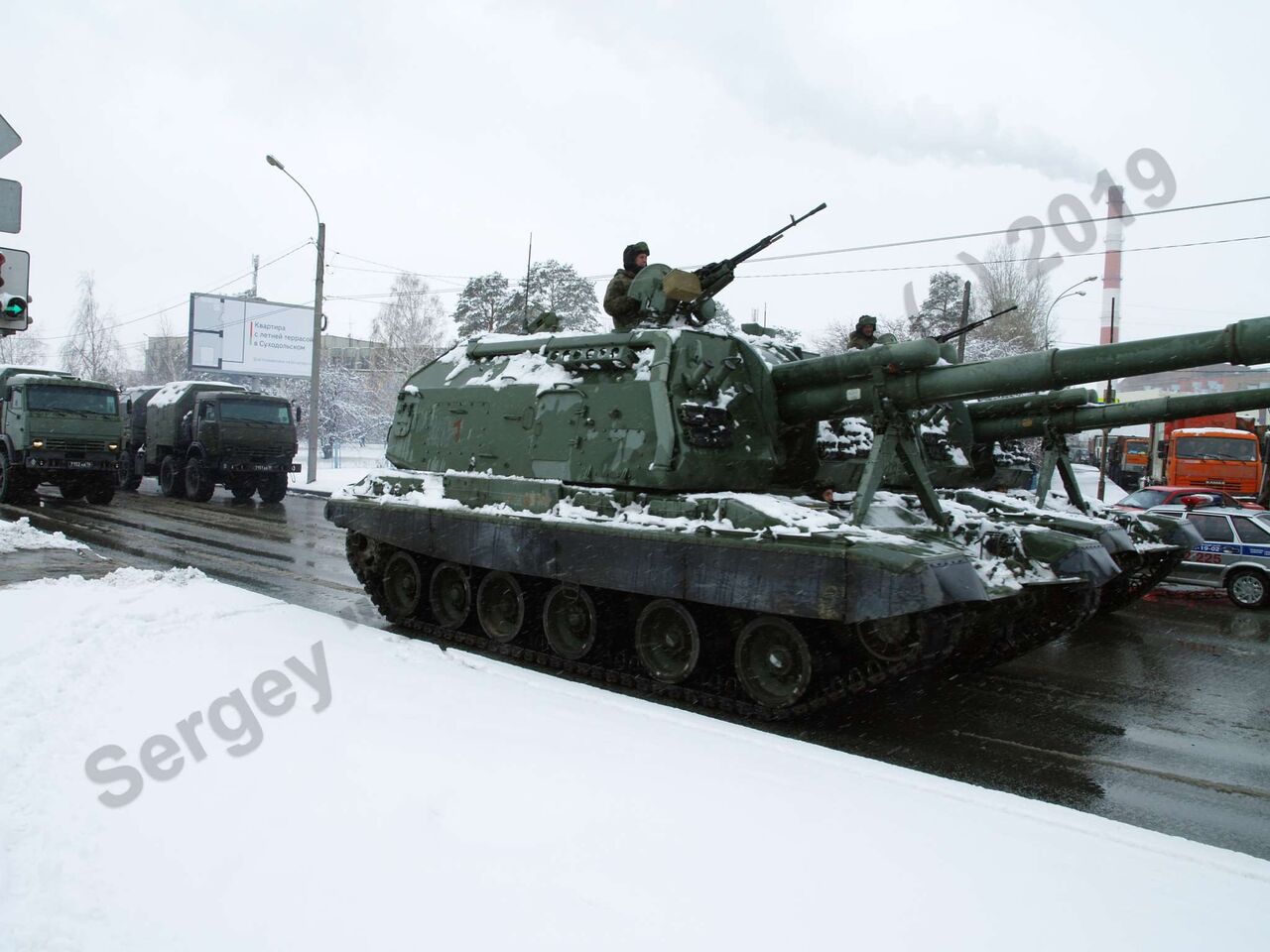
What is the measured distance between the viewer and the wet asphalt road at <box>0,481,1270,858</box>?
569cm

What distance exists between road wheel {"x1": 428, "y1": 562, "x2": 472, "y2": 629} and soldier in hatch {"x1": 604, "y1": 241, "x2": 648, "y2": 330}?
2.71 metres

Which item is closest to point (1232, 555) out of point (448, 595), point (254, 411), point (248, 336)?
point (448, 595)

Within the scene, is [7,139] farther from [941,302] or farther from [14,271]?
[941,302]

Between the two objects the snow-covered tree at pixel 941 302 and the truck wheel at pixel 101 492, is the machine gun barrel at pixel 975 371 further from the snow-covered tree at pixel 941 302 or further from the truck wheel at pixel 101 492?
the snow-covered tree at pixel 941 302

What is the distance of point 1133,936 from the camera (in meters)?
3.62

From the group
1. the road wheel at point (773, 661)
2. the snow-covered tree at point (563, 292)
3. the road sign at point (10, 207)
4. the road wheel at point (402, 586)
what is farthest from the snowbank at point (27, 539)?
the snow-covered tree at point (563, 292)

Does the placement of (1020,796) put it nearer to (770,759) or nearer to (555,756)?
(770,759)

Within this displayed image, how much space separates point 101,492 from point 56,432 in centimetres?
182

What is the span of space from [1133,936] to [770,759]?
2.17 meters

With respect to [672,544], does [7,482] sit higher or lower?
lower

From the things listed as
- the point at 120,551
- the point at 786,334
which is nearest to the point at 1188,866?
the point at 786,334

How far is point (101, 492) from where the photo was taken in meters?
20.3

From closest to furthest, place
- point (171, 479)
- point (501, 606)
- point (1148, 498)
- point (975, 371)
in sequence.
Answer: point (975, 371) → point (501, 606) → point (1148, 498) → point (171, 479)

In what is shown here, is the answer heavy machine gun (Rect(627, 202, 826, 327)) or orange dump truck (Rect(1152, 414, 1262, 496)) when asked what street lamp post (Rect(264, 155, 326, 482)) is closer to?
heavy machine gun (Rect(627, 202, 826, 327))
